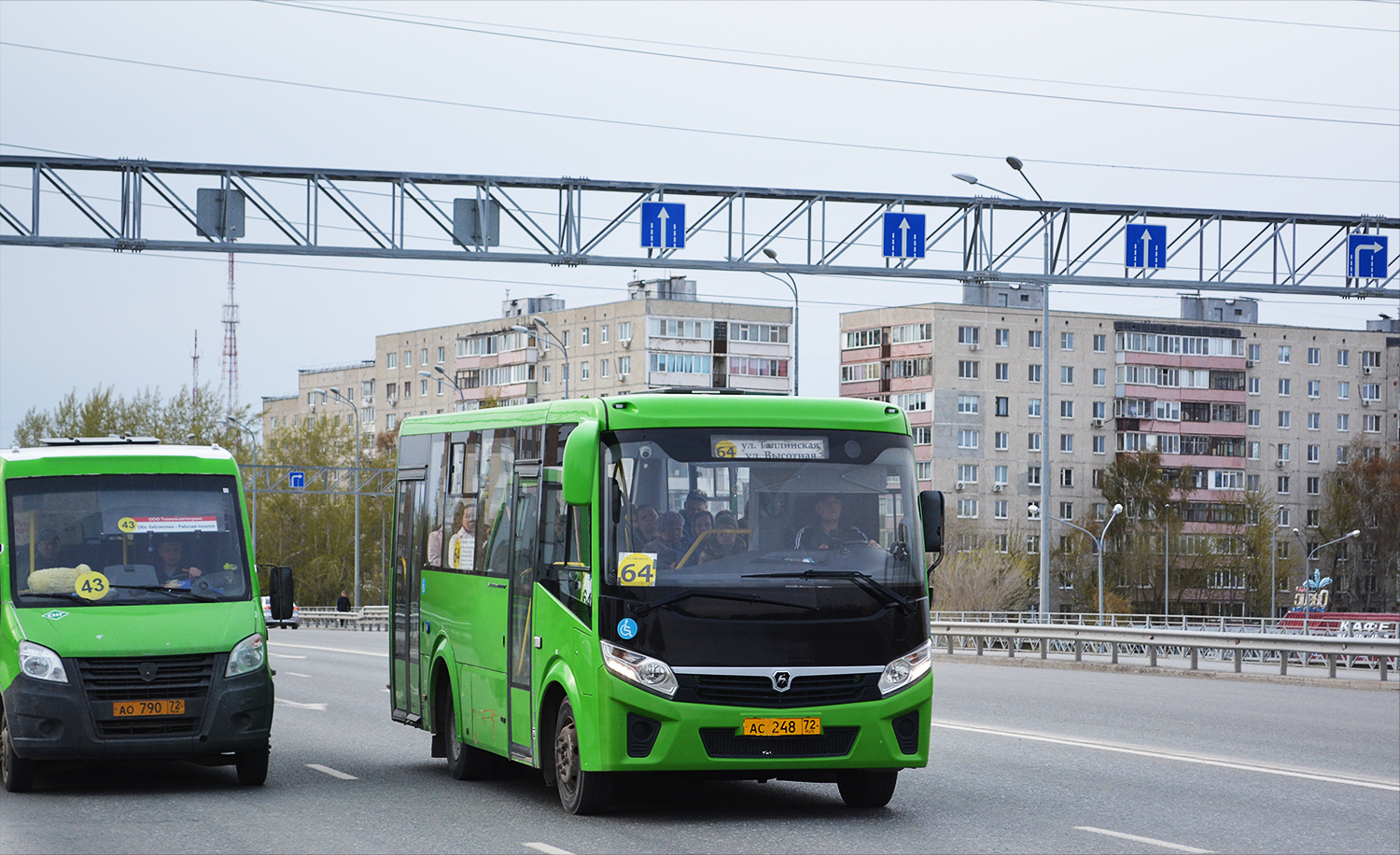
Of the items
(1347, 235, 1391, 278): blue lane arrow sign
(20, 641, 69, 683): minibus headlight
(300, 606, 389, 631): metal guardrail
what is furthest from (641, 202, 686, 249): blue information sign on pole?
(300, 606, 389, 631): metal guardrail

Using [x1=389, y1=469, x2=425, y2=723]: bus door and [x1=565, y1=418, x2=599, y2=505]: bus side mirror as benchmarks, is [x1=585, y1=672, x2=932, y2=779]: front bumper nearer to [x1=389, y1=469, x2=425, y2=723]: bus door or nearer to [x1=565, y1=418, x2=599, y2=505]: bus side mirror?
[x1=565, y1=418, x2=599, y2=505]: bus side mirror

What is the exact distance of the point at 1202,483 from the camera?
376 feet

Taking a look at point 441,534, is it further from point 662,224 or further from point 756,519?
point 662,224

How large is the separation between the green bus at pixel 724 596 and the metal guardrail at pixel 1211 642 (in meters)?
17.9

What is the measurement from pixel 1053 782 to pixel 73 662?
23.3ft

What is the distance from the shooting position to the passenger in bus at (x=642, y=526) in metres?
11.9

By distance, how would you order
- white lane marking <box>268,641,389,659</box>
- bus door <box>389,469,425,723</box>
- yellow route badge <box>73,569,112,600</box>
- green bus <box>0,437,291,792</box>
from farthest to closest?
white lane marking <box>268,641,389,659</box> → bus door <box>389,469,425,723</box> → yellow route badge <box>73,569,112,600</box> → green bus <box>0,437,291,792</box>

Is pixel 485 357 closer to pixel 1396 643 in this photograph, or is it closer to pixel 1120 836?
pixel 1396 643

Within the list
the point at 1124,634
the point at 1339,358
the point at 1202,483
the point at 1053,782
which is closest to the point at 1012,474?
the point at 1202,483

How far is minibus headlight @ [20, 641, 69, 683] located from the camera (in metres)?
13.1

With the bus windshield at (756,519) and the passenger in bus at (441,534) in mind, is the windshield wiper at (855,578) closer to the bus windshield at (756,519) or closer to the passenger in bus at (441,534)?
the bus windshield at (756,519)

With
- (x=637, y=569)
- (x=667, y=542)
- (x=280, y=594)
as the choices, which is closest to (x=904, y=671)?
(x=667, y=542)

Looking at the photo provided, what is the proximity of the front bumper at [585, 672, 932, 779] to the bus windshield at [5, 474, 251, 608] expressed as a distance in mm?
3769

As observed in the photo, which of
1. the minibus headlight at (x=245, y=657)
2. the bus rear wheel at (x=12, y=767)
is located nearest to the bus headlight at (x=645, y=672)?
the minibus headlight at (x=245, y=657)
